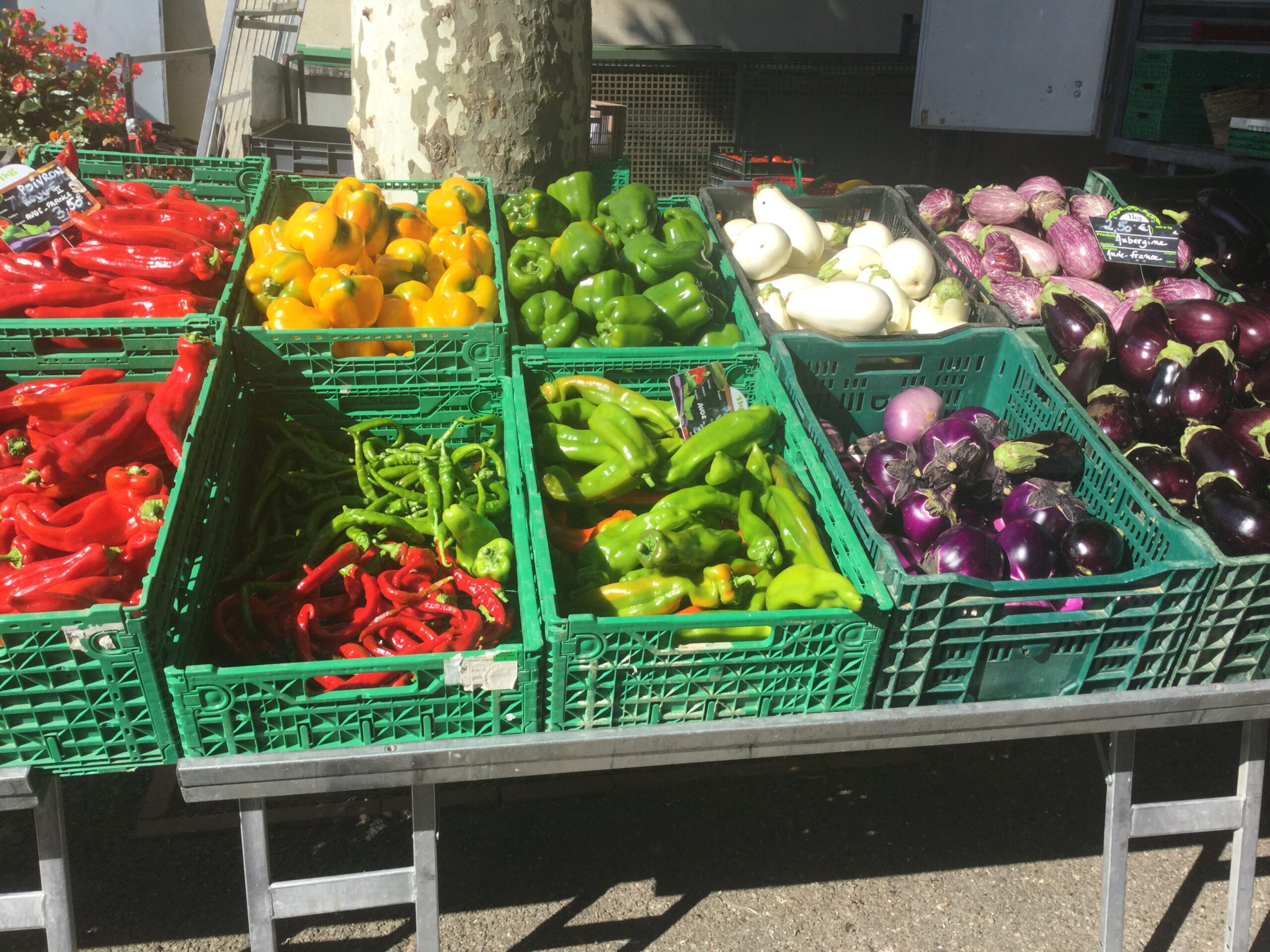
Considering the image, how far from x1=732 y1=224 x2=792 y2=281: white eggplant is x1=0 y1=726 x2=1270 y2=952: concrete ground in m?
2.02

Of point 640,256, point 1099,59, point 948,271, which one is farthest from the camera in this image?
point 1099,59

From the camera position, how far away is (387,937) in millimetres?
2883

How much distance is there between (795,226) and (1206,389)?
1.83 m

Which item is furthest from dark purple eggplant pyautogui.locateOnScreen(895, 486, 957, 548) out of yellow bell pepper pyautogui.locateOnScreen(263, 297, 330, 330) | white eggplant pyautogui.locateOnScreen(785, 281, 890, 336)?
yellow bell pepper pyautogui.locateOnScreen(263, 297, 330, 330)

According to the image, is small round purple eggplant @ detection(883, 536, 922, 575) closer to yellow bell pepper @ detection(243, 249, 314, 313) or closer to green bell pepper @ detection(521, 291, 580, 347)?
green bell pepper @ detection(521, 291, 580, 347)

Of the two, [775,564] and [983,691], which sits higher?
[775,564]

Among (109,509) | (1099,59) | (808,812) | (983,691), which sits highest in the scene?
(1099,59)

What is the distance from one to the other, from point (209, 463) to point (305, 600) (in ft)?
1.59

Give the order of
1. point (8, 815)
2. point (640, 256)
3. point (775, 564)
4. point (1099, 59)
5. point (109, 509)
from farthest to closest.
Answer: point (1099, 59)
point (640, 256)
point (8, 815)
point (775, 564)
point (109, 509)

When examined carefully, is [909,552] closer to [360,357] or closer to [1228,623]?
[1228,623]

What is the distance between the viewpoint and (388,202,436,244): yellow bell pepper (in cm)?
377

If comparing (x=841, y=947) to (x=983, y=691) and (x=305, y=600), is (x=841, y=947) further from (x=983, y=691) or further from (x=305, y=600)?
(x=305, y=600)

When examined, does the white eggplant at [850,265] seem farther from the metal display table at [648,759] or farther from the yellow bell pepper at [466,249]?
the metal display table at [648,759]

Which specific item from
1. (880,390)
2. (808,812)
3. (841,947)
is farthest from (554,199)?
(841,947)
